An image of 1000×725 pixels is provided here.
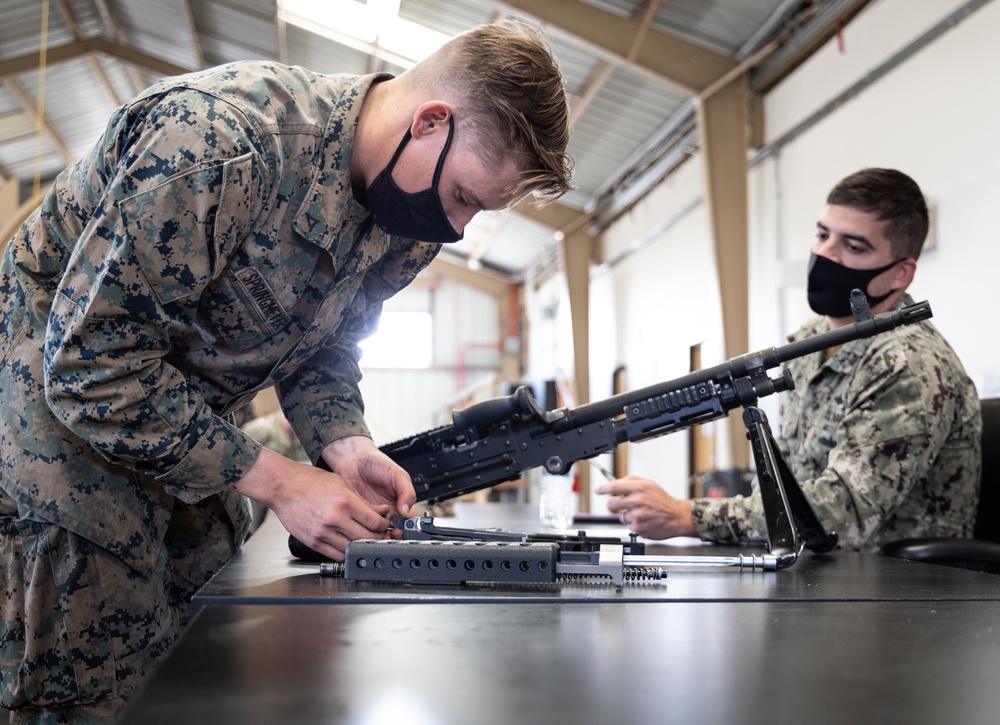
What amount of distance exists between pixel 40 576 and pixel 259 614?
18.0 inches

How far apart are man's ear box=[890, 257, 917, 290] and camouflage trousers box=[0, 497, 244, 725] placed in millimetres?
1601

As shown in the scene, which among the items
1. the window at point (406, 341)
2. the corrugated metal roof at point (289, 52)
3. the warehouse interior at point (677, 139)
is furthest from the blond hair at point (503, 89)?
the window at point (406, 341)

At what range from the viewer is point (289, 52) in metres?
7.01

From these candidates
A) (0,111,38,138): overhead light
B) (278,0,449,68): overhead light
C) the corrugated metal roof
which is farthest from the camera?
(0,111,38,138): overhead light

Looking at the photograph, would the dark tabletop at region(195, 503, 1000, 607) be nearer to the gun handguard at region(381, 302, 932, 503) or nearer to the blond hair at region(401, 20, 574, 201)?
the gun handguard at region(381, 302, 932, 503)

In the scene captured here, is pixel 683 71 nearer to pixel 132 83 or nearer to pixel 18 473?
pixel 18 473

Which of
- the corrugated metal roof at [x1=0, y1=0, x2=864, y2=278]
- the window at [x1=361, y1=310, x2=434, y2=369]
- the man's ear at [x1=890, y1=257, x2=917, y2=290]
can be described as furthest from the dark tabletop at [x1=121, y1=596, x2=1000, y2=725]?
the window at [x1=361, y1=310, x2=434, y2=369]

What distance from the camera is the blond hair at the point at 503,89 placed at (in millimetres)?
1104

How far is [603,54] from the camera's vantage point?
15.8ft

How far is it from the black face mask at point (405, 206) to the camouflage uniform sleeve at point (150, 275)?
20 cm

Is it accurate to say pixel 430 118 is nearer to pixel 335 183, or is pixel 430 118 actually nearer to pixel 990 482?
pixel 335 183

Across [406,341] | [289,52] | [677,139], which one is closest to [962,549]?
[677,139]

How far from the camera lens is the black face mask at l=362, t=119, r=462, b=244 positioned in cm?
118

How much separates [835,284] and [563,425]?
82cm
